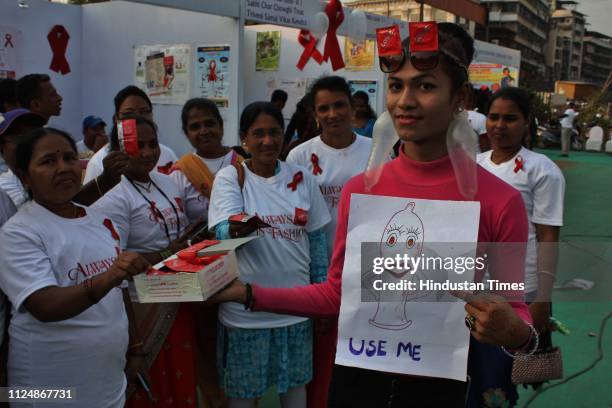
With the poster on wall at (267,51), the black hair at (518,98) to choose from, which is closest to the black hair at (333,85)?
the black hair at (518,98)

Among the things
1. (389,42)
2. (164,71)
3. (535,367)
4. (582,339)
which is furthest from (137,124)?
(164,71)

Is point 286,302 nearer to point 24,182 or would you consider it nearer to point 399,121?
point 399,121

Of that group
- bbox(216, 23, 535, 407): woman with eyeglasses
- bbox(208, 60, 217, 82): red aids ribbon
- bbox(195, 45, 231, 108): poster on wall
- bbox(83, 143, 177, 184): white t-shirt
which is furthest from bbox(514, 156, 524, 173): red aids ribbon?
bbox(208, 60, 217, 82): red aids ribbon

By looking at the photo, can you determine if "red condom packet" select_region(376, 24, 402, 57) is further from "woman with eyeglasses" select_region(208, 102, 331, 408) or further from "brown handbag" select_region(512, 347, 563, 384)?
"woman with eyeglasses" select_region(208, 102, 331, 408)

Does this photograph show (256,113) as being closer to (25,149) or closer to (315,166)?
(315,166)

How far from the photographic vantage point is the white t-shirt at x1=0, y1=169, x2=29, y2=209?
211 centimetres

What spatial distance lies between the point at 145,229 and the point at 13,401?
38.2 inches

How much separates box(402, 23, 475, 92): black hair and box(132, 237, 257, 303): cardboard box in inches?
31.2

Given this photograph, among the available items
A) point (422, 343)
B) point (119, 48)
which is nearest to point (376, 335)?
point (422, 343)

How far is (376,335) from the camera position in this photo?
1440mm

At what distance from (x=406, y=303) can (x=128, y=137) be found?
182 centimetres

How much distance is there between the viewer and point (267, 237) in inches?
102

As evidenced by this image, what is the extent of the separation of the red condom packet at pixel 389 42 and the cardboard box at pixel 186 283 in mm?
729

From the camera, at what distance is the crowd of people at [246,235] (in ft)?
4.68
